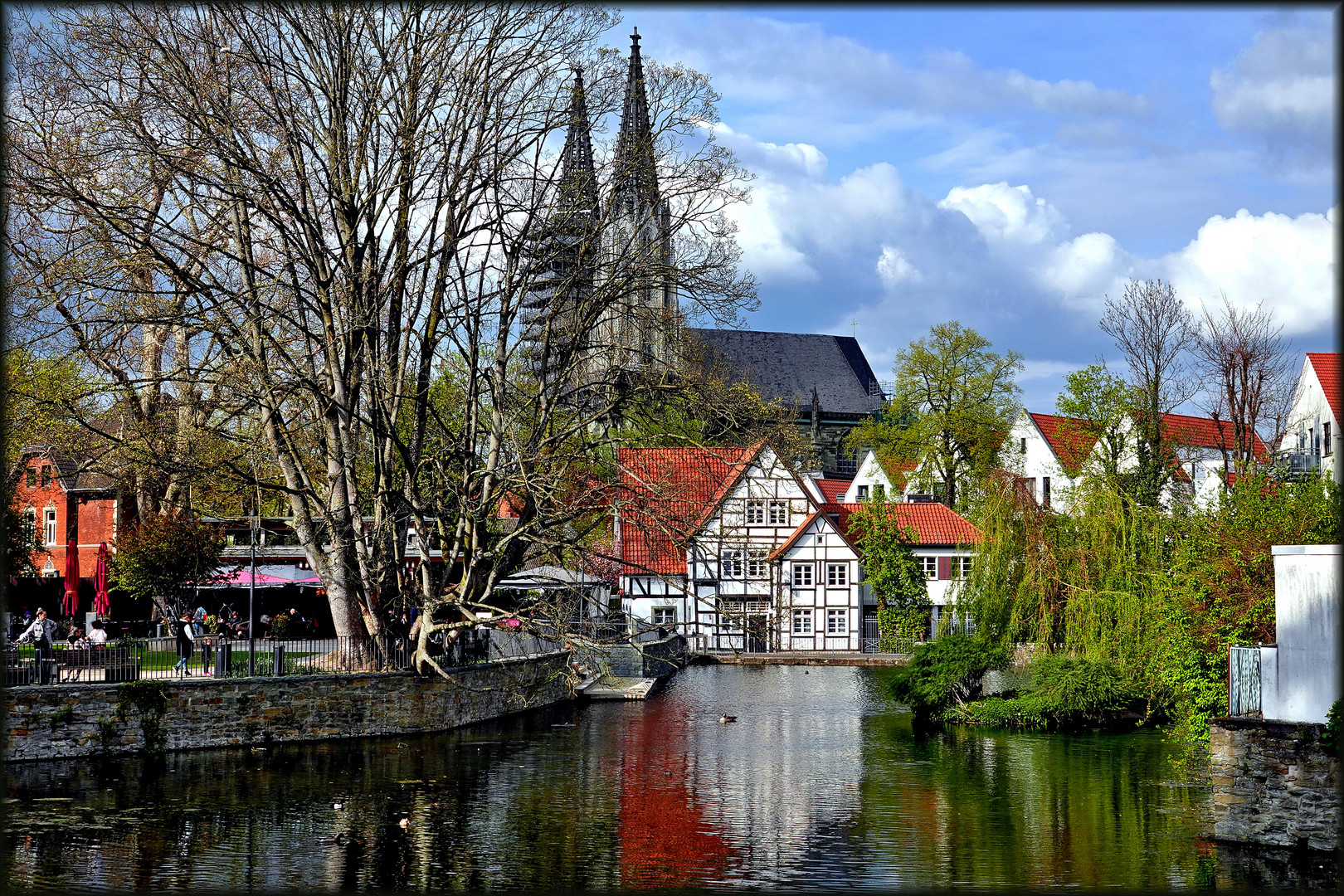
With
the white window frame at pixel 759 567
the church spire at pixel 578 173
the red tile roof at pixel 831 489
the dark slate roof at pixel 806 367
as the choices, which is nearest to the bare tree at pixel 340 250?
the church spire at pixel 578 173

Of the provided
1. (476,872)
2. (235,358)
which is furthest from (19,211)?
(476,872)

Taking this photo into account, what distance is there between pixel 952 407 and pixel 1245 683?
51453mm

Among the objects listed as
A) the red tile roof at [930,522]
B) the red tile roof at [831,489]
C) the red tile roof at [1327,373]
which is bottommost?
the red tile roof at [930,522]

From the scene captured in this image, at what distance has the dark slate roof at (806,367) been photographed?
97125 millimetres

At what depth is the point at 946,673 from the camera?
29.4 meters

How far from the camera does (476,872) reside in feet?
49.4

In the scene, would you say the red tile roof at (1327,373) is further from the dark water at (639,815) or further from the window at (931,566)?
the dark water at (639,815)

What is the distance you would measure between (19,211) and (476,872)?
15.7 meters

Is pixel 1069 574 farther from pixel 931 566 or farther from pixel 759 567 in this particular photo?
pixel 931 566

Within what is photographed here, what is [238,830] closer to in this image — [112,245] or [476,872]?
[476,872]

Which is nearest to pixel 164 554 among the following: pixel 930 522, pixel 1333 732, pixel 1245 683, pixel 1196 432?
pixel 1245 683

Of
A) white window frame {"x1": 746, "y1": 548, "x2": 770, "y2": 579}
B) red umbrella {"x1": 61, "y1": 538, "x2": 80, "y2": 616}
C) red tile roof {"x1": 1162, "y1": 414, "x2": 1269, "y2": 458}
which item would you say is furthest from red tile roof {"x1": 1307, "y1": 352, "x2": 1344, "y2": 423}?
red umbrella {"x1": 61, "y1": 538, "x2": 80, "y2": 616}

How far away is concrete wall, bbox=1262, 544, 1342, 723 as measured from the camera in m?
15.6

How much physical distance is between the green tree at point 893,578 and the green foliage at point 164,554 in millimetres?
28907
